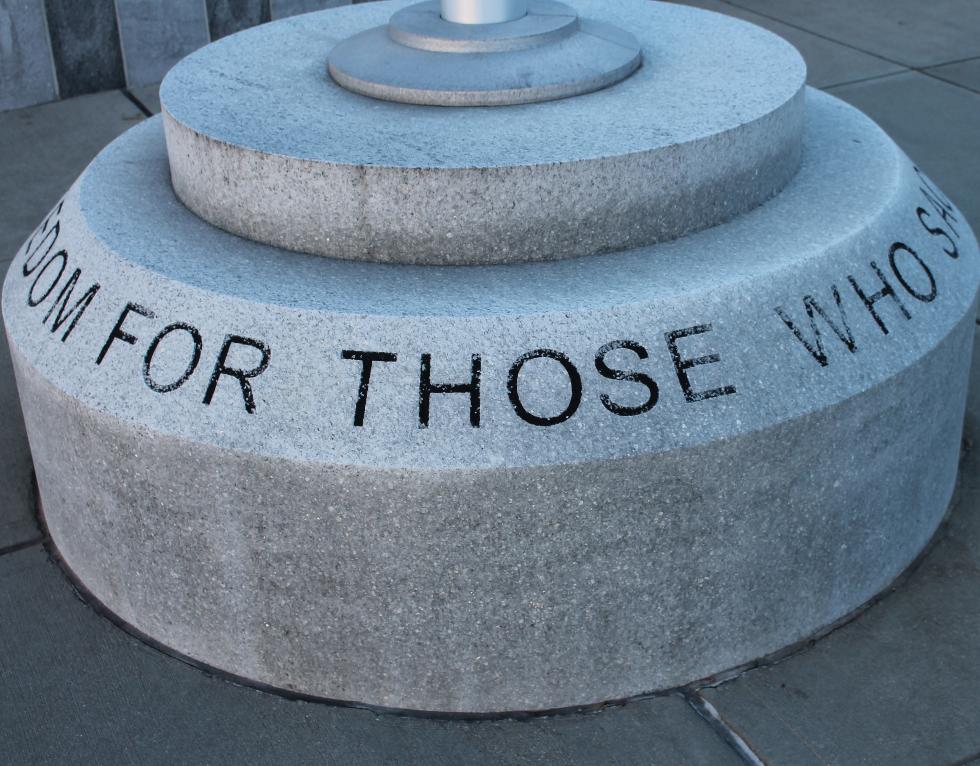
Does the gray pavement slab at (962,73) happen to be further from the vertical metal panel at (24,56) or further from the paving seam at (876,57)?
the vertical metal panel at (24,56)

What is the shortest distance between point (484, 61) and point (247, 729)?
2.26m

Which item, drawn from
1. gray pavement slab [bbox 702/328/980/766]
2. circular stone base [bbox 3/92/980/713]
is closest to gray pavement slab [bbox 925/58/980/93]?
circular stone base [bbox 3/92/980/713]

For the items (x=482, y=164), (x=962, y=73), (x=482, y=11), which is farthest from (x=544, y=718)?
(x=962, y=73)

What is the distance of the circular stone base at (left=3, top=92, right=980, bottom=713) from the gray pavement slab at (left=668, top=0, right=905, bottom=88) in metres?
5.15

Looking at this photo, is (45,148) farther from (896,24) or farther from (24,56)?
(896,24)

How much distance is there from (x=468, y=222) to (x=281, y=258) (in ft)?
1.85

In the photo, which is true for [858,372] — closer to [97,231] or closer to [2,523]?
[97,231]

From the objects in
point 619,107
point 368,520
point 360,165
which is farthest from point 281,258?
point 619,107

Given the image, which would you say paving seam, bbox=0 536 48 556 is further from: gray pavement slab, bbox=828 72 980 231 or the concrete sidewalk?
gray pavement slab, bbox=828 72 980 231

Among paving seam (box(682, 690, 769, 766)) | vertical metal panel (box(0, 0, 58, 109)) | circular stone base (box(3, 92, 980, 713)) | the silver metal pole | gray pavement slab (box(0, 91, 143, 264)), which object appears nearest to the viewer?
circular stone base (box(3, 92, 980, 713))

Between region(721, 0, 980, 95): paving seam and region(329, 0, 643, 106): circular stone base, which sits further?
region(721, 0, 980, 95): paving seam

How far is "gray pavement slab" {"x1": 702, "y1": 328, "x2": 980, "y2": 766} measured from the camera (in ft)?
11.1

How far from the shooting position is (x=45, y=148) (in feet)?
25.0

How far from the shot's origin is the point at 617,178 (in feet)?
12.1
